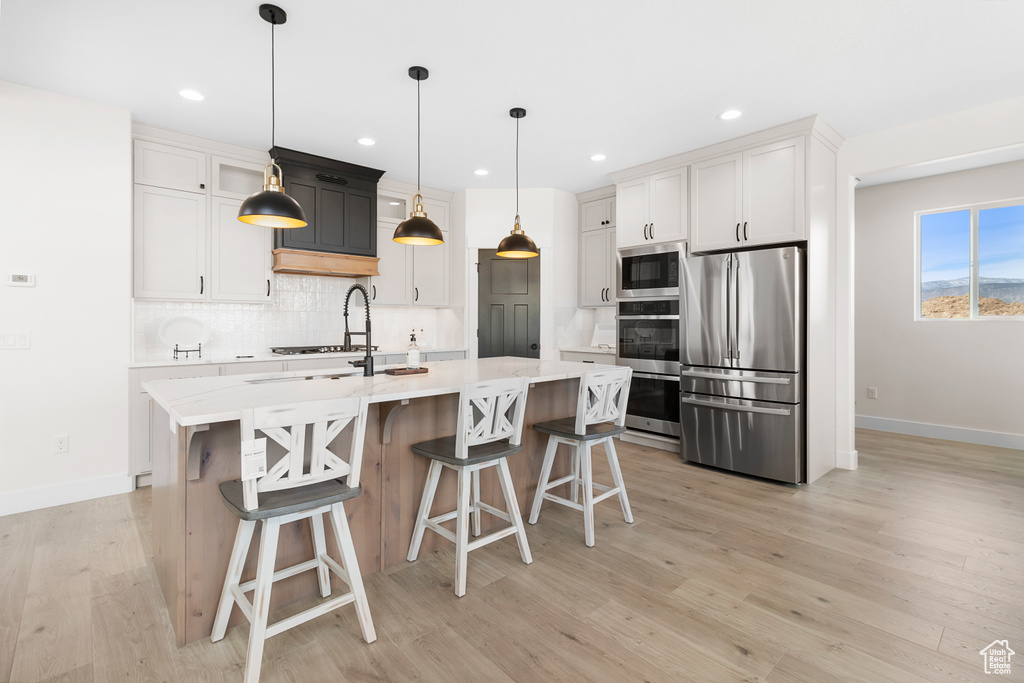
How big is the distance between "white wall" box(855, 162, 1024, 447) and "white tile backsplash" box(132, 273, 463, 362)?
4650 mm

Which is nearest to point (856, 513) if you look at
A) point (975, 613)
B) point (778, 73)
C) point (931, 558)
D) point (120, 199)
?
point (931, 558)

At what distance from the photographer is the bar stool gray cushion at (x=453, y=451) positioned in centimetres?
222

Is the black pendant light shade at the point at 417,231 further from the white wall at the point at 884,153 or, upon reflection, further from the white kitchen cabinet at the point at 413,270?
the white wall at the point at 884,153

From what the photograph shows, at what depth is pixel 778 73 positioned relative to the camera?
3006 mm

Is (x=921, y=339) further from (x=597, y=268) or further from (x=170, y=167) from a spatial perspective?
(x=170, y=167)

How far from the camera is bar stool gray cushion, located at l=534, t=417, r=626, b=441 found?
271 centimetres

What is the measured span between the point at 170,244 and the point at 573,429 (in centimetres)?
357

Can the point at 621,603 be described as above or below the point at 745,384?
below

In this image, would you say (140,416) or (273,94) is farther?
(140,416)

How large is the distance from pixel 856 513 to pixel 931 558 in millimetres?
607

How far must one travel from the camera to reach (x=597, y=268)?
555 centimetres

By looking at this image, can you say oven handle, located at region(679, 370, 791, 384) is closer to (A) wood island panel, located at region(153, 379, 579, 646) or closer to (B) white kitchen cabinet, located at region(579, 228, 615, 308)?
(B) white kitchen cabinet, located at region(579, 228, 615, 308)

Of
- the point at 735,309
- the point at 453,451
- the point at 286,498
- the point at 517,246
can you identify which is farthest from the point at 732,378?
the point at 286,498

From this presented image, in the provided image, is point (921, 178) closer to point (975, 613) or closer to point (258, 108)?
point (975, 613)
